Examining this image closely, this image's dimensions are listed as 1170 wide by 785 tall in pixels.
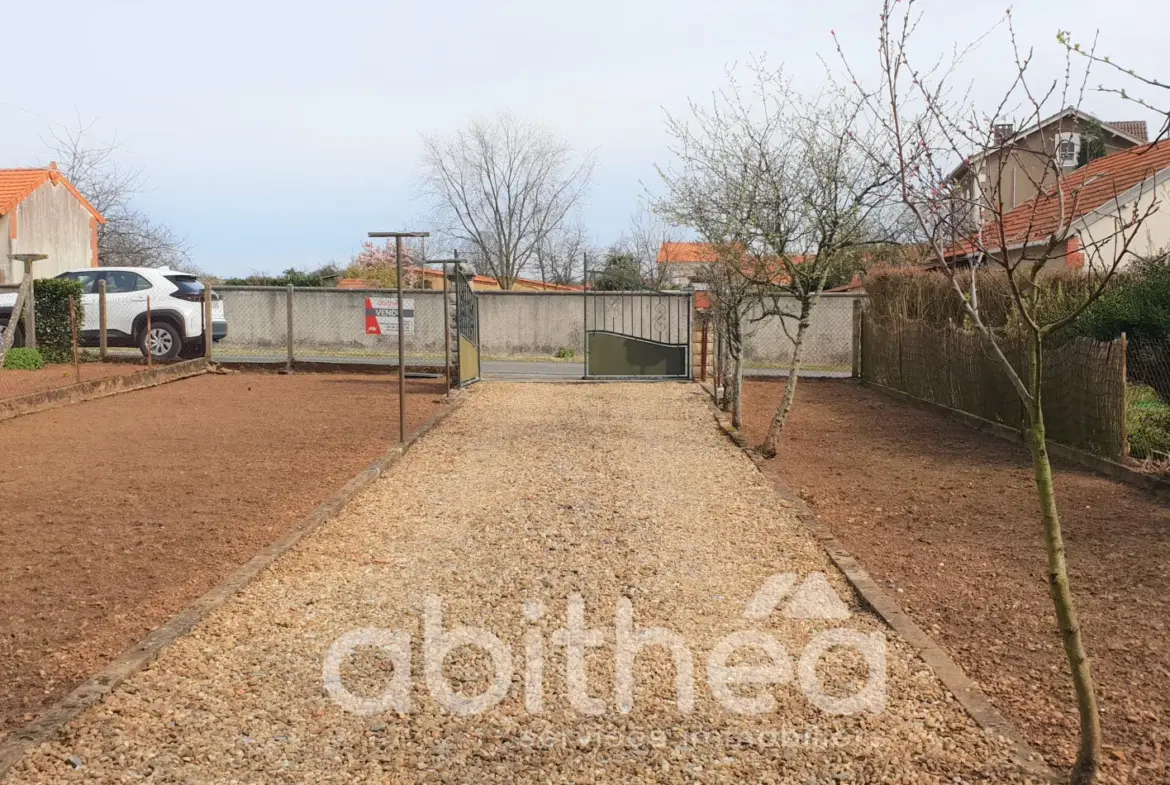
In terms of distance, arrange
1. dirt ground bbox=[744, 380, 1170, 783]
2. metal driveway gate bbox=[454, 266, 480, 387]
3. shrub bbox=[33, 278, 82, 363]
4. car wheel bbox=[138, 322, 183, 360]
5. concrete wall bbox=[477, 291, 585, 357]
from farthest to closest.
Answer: concrete wall bbox=[477, 291, 585, 357] → car wheel bbox=[138, 322, 183, 360] → shrub bbox=[33, 278, 82, 363] → metal driveway gate bbox=[454, 266, 480, 387] → dirt ground bbox=[744, 380, 1170, 783]

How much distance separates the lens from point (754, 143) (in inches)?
453

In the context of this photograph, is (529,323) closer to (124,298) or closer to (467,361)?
(467,361)

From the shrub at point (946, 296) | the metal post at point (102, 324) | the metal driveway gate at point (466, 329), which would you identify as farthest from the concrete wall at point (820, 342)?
the metal post at point (102, 324)

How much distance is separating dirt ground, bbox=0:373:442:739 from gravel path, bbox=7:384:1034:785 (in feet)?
1.42

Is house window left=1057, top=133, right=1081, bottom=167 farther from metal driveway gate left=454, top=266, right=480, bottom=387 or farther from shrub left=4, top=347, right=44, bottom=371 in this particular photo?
shrub left=4, top=347, right=44, bottom=371

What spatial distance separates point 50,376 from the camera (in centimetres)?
1652

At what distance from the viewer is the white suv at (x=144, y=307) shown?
20062 mm

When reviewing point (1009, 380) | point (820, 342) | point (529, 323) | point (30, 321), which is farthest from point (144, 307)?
point (820, 342)

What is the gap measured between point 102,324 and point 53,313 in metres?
1.03

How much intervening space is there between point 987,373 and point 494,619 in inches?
371

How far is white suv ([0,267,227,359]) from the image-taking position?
65.8 feet

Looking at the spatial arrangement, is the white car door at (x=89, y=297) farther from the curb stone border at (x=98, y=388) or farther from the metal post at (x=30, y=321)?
the curb stone border at (x=98, y=388)

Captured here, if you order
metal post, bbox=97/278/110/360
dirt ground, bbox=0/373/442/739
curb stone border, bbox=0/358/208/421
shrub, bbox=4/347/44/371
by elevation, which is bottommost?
dirt ground, bbox=0/373/442/739

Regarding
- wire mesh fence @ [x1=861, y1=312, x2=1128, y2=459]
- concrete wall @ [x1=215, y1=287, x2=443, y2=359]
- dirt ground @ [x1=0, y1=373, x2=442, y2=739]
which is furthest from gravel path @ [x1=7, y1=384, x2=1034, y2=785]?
concrete wall @ [x1=215, y1=287, x2=443, y2=359]
